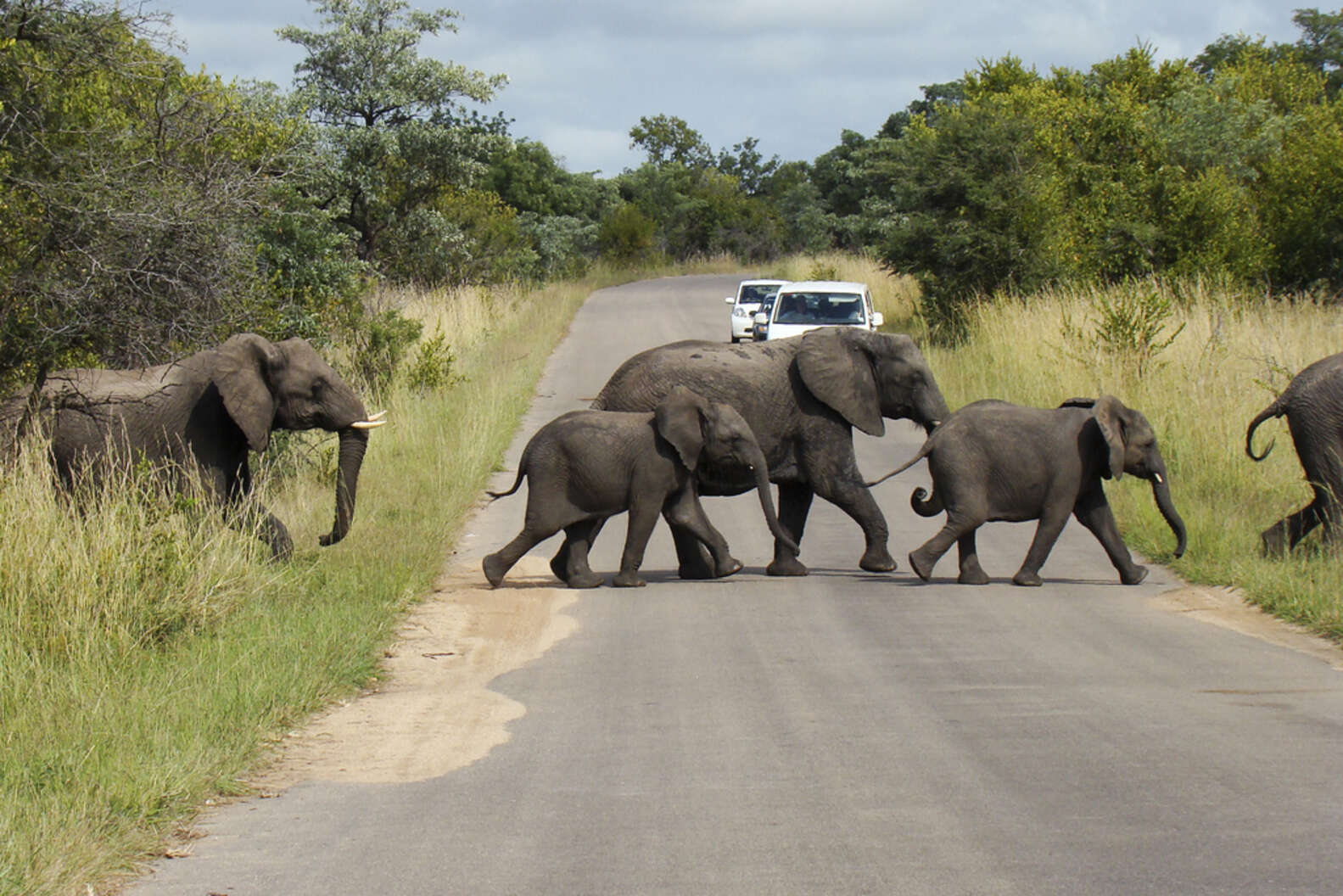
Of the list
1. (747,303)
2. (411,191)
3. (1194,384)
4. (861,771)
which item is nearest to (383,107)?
(411,191)

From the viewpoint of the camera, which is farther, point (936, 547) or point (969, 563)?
point (969, 563)

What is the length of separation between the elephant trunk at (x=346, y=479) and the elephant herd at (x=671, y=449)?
0.01 metres

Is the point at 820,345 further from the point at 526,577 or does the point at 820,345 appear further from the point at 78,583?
the point at 78,583

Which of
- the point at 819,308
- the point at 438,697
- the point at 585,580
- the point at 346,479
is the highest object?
the point at 819,308

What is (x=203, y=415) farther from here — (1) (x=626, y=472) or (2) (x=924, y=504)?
(2) (x=924, y=504)

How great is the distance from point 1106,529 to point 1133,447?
2.02ft

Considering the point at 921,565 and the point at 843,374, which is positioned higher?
the point at 843,374

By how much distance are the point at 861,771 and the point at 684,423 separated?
4827 mm

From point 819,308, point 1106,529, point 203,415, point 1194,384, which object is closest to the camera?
point 203,415

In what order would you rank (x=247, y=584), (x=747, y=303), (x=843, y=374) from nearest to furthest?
(x=247, y=584) → (x=843, y=374) → (x=747, y=303)

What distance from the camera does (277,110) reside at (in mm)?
25781

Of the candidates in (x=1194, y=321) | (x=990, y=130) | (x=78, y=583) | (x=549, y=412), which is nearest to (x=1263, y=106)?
(x=990, y=130)

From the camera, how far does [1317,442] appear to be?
11.7 metres

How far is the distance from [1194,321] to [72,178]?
578 inches
